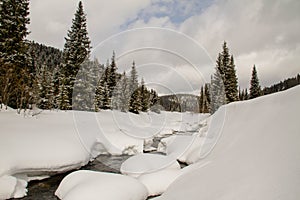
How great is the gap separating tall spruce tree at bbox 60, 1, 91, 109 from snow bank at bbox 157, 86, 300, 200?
18.0m

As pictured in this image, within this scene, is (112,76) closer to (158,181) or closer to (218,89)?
(218,89)

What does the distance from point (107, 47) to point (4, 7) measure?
1155 cm

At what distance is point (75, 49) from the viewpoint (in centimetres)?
2119

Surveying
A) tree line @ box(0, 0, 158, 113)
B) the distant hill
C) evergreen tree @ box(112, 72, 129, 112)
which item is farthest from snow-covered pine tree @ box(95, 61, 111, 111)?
the distant hill

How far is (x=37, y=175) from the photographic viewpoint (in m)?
7.68

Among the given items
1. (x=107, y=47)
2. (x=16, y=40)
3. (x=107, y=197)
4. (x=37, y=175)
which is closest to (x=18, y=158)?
(x=37, y=175)

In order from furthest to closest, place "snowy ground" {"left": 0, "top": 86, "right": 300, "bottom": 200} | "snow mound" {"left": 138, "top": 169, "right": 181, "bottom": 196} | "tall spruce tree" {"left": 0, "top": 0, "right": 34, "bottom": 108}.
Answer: "tall spruce tree" {"left": 0, "top": 0, "right": 34, "bottom": 108}, "snow mound" {"left": 138, "top": 169, "right": 181, "bottom": 196}, "snowy ground" {"left": 0, "top": 86, "right": 300, "bottom": 200}

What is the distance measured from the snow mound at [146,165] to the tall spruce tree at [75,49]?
13.7 m

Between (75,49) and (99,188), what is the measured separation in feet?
59.2

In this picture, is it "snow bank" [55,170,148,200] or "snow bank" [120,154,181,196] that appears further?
"snow bank" [120,154,181,196]

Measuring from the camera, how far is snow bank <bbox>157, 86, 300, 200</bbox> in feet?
9.55

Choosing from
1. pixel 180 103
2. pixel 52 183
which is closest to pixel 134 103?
pixel 180 103

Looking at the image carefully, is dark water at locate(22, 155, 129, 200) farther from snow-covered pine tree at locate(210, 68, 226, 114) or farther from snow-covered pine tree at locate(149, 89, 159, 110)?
snow-covered pine tree at locate(149, 89, 159, 110)

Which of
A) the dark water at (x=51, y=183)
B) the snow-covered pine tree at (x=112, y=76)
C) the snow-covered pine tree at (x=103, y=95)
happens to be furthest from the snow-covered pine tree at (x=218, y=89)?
the dark water at (x=51, y=183)
